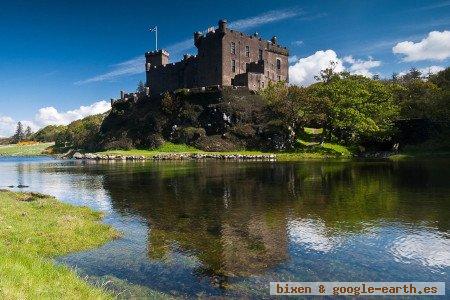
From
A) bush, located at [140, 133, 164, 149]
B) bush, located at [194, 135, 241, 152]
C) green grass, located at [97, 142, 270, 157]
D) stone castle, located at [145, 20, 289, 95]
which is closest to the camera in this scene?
bush, located at [194, 135, 241, 152]

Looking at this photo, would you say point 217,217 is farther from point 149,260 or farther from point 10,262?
point 10,262

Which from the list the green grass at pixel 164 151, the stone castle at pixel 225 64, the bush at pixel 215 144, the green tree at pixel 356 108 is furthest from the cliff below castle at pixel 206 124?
the green tree at pixel 356 108

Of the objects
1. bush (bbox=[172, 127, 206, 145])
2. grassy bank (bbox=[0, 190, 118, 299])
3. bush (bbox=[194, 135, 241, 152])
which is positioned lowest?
grassy bank (bbox=[0, 190, 118, 299])

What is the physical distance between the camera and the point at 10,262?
37.9 ft

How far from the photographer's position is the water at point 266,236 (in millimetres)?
14438

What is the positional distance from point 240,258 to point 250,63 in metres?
103

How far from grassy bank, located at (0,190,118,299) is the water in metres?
1.29

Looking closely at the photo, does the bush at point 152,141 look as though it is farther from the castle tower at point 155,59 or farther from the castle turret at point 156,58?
the castle turret at point 156,58

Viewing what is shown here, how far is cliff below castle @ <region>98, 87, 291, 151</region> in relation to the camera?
325 feet

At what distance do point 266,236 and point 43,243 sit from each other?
10818 mm

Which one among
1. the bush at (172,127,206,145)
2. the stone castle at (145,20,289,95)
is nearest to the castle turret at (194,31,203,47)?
the stone castle at (145,20,289,95)

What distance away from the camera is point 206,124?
349ft

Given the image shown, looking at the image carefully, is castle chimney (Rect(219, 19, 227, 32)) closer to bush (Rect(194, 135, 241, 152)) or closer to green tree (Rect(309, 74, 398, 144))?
bush (Rect(194, 135, 241, 152))

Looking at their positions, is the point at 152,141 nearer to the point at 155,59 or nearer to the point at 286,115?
the point at 155,59
